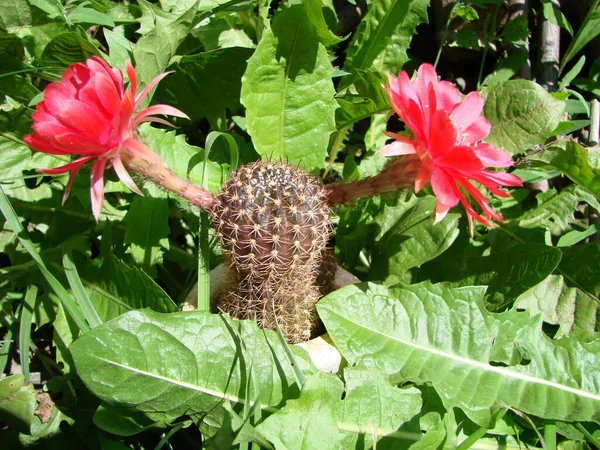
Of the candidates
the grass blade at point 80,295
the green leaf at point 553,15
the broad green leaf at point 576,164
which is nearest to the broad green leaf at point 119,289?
the grass blade at point 80,295

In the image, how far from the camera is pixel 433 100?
1607mm

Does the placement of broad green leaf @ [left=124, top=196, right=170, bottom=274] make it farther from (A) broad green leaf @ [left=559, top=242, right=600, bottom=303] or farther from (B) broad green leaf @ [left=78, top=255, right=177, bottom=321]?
(A) broad green leaf @ [left=559, top=242, right=600, bottom=303]

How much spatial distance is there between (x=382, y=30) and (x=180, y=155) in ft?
3.23

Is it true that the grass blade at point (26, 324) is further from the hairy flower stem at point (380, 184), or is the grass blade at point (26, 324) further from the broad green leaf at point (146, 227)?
the hairy flower stem at point (380, 184)

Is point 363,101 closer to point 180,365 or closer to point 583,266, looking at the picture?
point 583,266

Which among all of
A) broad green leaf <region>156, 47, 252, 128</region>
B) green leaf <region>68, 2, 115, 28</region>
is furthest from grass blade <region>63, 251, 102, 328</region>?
green leaf <region>68, 2, 115, 28</region>

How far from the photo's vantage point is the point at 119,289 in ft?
6.63

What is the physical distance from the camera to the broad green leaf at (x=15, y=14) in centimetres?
228

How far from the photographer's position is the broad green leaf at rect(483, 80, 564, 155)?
211 cm

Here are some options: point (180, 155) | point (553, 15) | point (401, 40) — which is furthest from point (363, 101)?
point (553, 15)

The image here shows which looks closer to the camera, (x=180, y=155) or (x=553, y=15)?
(x=180, y=155)

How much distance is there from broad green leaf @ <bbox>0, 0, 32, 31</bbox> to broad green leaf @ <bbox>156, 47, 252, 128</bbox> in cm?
57

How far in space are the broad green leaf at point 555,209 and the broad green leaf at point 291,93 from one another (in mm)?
930

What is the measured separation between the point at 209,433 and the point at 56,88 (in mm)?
1059
